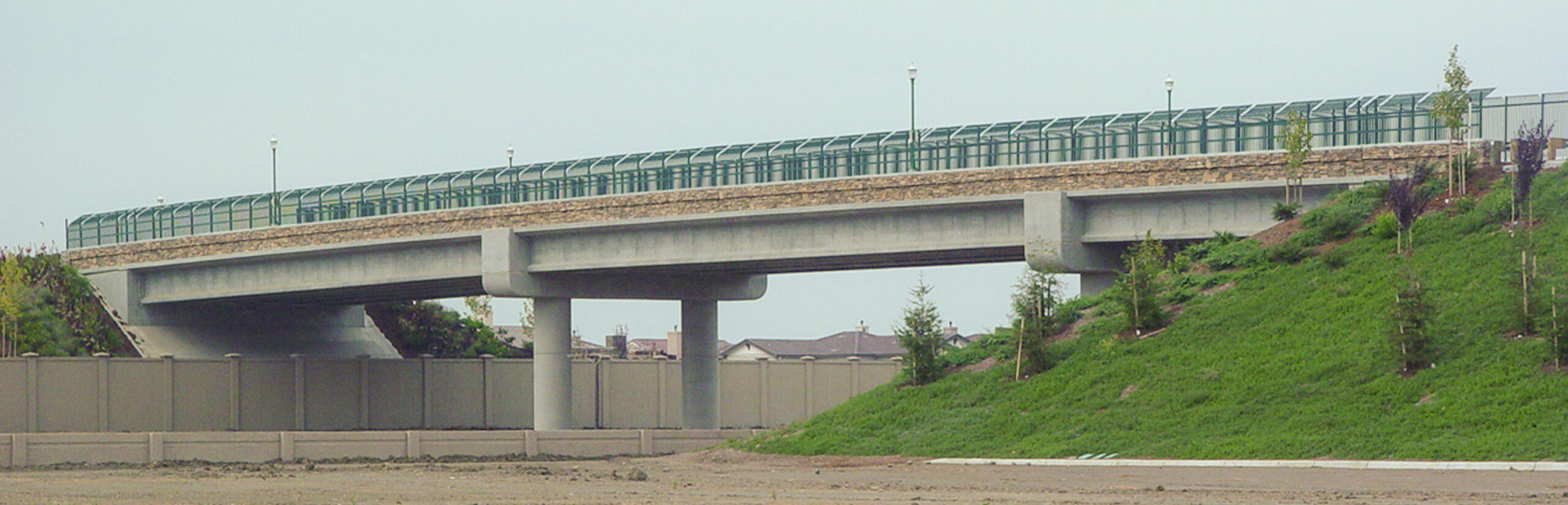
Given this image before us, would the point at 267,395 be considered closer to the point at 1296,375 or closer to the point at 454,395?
the point at 454,395

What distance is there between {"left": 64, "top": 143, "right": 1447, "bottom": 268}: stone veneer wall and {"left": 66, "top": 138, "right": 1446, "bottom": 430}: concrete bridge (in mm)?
50

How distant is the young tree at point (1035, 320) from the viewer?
Answer: 43.9 metres

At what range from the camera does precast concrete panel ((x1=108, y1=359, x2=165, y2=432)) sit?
66.6 metres

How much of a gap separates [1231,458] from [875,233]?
21.5m

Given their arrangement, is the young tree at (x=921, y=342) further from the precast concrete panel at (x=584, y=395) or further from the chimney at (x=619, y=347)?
the chimney at (x=619, y=347)

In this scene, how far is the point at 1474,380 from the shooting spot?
34.8m

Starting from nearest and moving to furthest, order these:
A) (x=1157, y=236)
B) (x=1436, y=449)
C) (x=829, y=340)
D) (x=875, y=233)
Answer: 1. (x=1436, y=449)
2. (x=1157, y=236)
3. (x=875, y=233)
4. (x=829, y=340)

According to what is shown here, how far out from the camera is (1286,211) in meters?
47.0

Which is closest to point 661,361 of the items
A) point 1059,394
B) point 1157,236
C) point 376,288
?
point 376,288

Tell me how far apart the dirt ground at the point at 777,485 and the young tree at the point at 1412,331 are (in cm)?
654

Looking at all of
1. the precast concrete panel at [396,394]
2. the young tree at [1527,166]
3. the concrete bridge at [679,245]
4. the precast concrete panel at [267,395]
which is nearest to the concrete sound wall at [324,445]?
the concrete bridge at [679,245]

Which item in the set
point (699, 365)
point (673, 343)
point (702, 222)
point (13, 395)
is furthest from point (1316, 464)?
point (673, 343)

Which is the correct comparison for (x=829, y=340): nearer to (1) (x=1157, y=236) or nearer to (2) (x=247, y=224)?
(2) (x=247, y=224)

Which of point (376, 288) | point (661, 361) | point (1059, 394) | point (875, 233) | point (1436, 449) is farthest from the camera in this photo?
point (661, 361)
